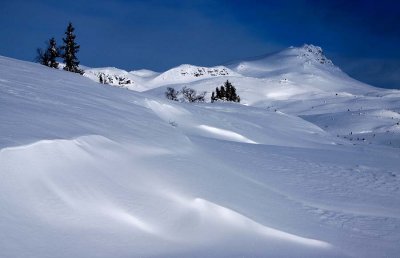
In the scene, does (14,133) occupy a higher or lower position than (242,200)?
higher

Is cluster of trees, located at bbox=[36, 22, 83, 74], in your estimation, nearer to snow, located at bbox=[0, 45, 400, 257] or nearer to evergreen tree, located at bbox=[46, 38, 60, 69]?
evergreen tree, located at bbox=[46, 38, 60, 69]

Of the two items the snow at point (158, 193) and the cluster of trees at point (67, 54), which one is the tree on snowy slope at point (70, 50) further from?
the snow at point (158, 193)

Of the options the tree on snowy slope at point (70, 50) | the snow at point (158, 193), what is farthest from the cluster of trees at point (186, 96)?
the snow at point (158, 193)

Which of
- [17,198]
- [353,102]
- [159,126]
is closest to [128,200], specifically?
[17,198]

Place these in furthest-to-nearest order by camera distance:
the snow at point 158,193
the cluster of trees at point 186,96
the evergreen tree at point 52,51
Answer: the cluster of trees at point 186,96
the evergreen tree at point 52,51
the snow at point 158,193

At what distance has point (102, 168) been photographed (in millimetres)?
4633

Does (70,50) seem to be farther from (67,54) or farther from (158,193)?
(158,193)

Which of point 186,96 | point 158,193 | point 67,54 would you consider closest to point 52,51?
point 67,54

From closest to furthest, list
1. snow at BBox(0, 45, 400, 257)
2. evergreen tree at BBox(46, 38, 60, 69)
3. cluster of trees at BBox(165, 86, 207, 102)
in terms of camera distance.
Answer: snow at BBox(0, 45, 400, 257) < evergreen tree at BBox(46, 38, 60, 69) < cluster of trees at BBox(165, 86, 207, 102)

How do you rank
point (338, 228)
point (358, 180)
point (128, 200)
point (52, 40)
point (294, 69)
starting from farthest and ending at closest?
point (294, 69), point (52, 40), point (358, 180), point (338, 228), point (128, 200)

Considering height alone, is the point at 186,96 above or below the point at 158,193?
above

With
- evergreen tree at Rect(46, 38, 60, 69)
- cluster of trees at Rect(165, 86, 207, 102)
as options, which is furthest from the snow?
cluster of trees at Rect(165, 86, 207, 102)

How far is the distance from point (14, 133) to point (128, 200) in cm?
160

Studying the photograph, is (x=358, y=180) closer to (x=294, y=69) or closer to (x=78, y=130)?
(x=78, y=130)
